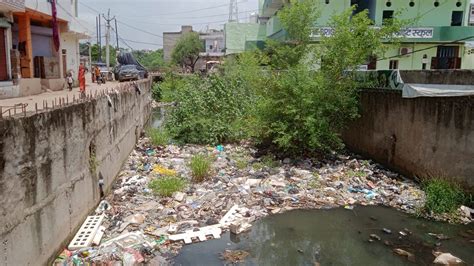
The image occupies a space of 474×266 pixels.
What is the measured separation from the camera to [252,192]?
335 inches

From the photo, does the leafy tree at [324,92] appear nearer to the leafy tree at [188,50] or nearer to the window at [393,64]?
the window at [393,64]

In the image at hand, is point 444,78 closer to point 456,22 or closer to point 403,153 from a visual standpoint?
point 403,153

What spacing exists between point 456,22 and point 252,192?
2114 centimetres

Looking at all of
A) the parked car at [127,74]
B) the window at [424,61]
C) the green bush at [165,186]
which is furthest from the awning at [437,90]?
the parked car at [127,74]

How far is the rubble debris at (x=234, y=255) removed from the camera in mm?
5992

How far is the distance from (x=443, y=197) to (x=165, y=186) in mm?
5549

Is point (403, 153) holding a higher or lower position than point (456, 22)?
lower

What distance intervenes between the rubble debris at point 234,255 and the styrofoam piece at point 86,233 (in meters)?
2.07

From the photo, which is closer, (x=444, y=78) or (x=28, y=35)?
(x=444, y=78)

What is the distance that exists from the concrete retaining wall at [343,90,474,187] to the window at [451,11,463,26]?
52.1 ft

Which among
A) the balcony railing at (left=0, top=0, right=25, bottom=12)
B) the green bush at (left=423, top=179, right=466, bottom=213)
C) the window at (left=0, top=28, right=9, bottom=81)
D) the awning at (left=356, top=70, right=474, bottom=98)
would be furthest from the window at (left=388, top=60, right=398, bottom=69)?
the window at (left=0, top=28, right=9, bottom=81)

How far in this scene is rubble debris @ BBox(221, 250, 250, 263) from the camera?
5.99 meters

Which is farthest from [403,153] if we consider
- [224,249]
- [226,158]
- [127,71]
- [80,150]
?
[127,71]

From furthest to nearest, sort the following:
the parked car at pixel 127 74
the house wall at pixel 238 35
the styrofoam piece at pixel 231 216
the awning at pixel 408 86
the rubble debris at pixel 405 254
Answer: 1. the house wall at pixel 238 35
2. the parked car at pixel 127 74
3. the awning at pixel 408 86
4. the styrofoam piece at pixel 231 216
5. the rubble debris at pixel 405 254
